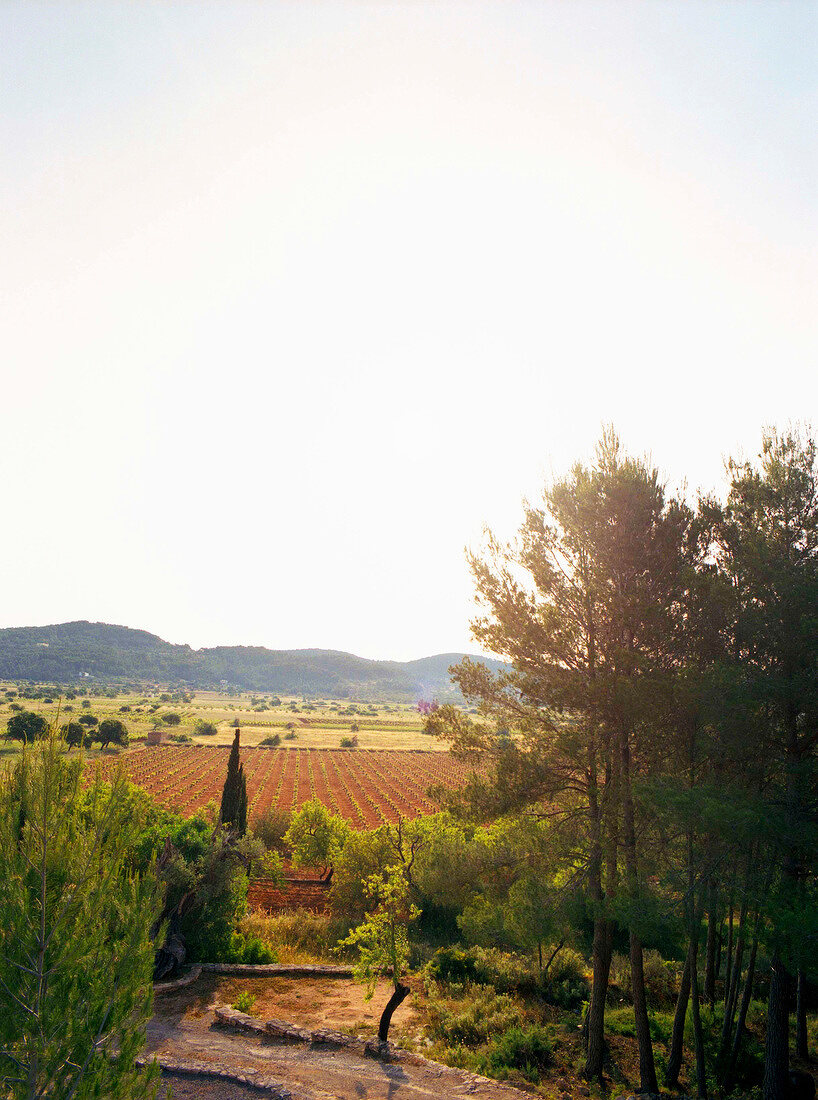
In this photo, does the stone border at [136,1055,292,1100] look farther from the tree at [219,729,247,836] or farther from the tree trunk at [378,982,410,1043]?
the tree at [219,729,247,836]

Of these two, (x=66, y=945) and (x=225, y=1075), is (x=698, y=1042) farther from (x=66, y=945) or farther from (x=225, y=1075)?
(x=66, y=945)

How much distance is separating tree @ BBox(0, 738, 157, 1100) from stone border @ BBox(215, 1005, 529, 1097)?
8.34 meters

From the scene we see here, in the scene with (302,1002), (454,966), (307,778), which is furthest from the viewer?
(307,778)

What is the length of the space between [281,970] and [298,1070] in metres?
6.31

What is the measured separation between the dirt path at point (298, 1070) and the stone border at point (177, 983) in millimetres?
1438

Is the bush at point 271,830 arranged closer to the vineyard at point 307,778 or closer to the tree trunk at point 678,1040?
the vineyard at point 307,778

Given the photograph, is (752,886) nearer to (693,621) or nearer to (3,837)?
(693,621)

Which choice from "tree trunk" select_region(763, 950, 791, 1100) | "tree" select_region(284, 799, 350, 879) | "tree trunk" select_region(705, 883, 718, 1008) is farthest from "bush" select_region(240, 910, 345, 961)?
"tree trunk" select_region(763, 950, 791, 1100)

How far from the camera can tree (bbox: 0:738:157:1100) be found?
5090mm

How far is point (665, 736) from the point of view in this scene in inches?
484

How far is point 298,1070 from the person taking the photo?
11.5 metres

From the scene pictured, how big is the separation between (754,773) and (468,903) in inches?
511

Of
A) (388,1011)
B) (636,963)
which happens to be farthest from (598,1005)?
(388,1011)

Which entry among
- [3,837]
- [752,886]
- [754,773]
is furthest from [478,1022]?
[3,837]
